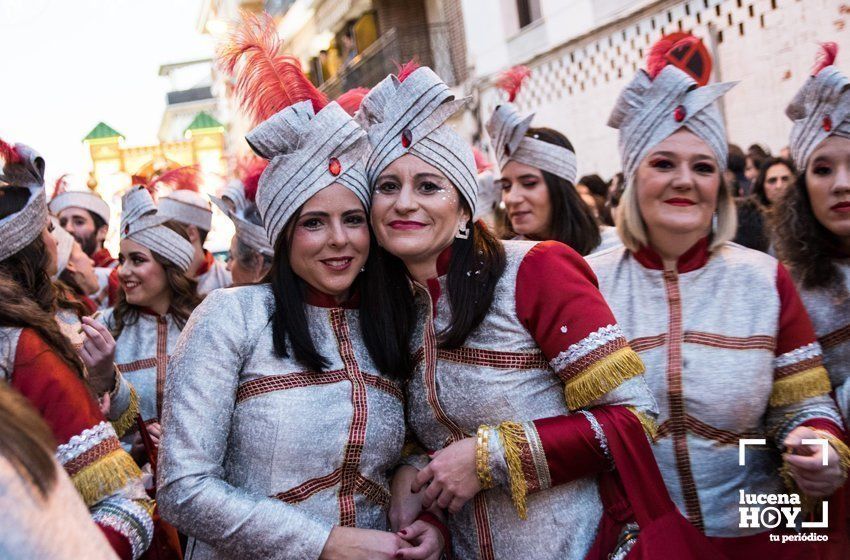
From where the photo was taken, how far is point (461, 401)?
2.79 metres

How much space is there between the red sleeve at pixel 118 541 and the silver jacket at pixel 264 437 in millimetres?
131

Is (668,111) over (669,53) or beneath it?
beneath

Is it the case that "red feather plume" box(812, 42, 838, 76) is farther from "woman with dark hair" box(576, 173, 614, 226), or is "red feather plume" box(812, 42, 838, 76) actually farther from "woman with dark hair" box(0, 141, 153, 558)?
"woman with dark hair" box(576, 173, 614, 226)

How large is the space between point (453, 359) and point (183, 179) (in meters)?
3.65

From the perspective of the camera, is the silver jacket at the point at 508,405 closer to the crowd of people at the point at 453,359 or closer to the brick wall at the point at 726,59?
the crowd of people at the point at 453,359

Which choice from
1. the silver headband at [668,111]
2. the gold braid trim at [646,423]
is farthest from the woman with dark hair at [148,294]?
the gold braid trim at [646,423]

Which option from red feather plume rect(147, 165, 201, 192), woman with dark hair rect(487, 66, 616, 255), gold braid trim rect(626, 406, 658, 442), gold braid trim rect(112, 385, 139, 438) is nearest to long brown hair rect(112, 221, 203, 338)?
red feather plume rect(147, 165, 201, 192)

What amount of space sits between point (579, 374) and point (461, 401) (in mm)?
373

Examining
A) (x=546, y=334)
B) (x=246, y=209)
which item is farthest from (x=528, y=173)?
(x=546, y=334)

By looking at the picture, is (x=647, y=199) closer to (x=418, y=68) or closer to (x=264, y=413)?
(x=418, y=68)

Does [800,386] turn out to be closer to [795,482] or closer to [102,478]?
[795,482]

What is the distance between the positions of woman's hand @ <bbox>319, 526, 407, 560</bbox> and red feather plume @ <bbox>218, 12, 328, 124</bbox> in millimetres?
1344

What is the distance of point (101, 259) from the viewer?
8.63 m

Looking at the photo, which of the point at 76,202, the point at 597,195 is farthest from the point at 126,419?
the point at 76,202
